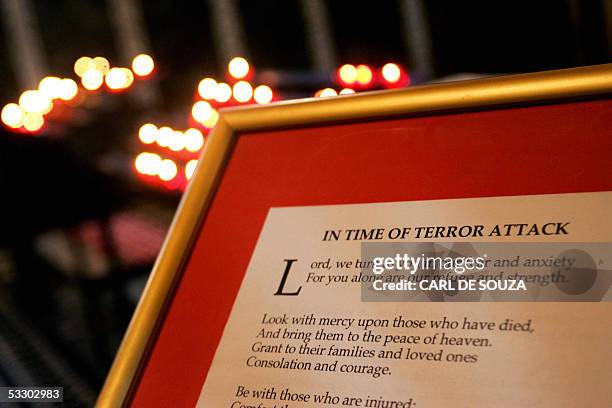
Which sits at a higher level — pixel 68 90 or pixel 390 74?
pixel 390 74

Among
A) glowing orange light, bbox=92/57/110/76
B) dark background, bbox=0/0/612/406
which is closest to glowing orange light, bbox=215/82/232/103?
dark background, bbox=0/0/612/406

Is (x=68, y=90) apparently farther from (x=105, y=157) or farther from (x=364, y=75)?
(x=364, y=75)

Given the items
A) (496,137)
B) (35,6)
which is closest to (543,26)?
(496,137)

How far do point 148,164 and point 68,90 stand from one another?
0.67 metres

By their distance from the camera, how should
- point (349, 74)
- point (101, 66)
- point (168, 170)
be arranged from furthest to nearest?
point (101, 66) < point (349, 74) < point (168, 170)

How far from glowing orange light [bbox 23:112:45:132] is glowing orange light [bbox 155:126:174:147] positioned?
0.49 metres

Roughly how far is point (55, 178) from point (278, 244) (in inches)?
69.5

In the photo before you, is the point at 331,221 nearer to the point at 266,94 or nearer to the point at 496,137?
the point at 496,137

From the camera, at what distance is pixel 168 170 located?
2.58m

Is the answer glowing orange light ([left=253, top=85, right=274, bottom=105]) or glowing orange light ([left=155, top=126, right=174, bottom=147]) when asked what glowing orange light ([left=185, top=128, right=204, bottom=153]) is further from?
glowing orange light ([left=253, top=85, right=274, bottom=105])

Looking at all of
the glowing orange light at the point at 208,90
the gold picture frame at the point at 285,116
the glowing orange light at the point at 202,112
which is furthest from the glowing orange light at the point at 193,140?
the gold picture frame at the point at 285,116

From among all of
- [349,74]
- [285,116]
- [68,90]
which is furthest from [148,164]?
[285,116]

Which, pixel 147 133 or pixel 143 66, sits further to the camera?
pixel 143 66

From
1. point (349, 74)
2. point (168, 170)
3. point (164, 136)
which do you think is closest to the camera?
point (168, 170)
